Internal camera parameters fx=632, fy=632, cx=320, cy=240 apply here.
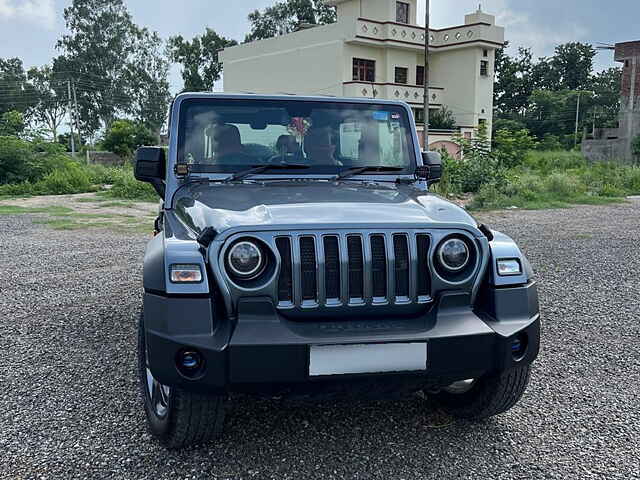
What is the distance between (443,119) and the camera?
37.6m

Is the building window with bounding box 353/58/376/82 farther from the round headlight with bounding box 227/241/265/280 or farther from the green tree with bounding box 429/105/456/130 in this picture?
the round headlight with bounding box 227/241/265/280

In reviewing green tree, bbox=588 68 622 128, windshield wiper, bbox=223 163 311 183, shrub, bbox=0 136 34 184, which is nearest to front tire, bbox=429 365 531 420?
windshield wiper, bbox=223 163 311 183

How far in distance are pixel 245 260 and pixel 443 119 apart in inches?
1434

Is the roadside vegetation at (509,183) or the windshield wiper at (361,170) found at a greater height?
the windshield wiper at (361,170)

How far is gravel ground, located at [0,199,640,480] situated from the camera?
2.98 m

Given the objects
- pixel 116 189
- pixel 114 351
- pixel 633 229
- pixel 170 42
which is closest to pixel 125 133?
pixel 170 42

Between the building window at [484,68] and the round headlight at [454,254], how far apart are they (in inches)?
1446

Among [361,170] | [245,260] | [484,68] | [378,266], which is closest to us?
[245,260]

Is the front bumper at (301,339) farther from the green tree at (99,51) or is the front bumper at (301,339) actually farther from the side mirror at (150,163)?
the green tree at (99,51)

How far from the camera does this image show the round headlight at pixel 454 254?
2.91 m

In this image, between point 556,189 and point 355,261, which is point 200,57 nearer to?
point 556,189

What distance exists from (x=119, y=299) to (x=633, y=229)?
9.66 meters

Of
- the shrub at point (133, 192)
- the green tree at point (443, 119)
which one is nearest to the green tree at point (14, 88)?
the green tree at point (443, 119)

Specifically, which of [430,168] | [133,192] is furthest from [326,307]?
[133,192]
